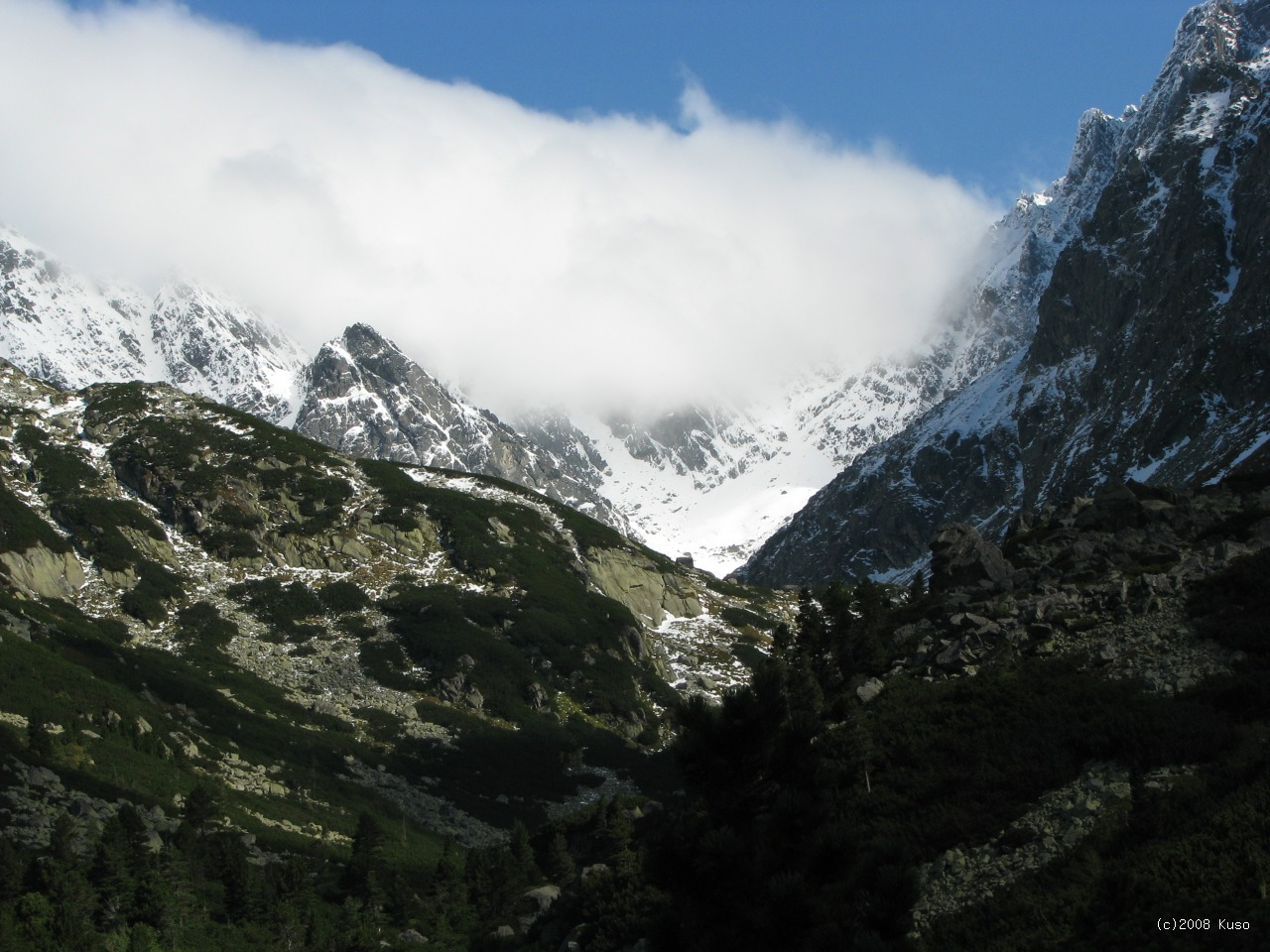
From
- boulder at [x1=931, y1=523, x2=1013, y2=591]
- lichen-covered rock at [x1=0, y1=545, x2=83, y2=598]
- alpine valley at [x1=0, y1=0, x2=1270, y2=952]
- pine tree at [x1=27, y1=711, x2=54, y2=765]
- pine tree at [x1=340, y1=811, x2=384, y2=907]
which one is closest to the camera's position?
alpine valley at [x1=0, y1=0, x2=1270, y2=952]

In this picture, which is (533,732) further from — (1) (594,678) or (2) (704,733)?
(2) (704,733)

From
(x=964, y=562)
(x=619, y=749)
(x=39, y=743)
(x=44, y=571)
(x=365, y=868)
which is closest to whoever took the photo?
(x=964, y=562)

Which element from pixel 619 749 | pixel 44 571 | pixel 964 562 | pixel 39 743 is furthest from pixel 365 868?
pixel 44 571

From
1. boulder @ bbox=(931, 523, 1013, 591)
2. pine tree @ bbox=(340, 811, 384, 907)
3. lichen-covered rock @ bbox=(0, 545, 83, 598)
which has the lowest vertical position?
Answer: pine tree @ bbox=(340, 811, 384, 907)

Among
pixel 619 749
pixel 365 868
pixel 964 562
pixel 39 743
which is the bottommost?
pixel 365 868

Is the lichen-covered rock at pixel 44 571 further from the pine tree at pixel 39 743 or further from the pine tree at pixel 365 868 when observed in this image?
the pine tree at pixel 365 868

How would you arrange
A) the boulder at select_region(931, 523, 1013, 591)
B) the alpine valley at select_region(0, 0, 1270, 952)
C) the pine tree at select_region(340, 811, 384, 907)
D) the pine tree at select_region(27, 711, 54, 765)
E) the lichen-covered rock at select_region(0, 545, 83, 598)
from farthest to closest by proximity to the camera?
the lichen-covered rock at select_region(0, 545, 83, 598), the pine tree at select_region(27, 711, 54, 765), the pine tree at select_region(340, 811, 384, 907), the boulder at select_region(931, 523, 1013, 591), the alpine valley at select_region(0, 0, 1270, 952)

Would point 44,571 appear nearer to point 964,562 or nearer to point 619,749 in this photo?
point 619,749

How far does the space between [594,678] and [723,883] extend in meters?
155

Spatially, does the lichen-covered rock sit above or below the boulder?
above

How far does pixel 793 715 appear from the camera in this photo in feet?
97.9

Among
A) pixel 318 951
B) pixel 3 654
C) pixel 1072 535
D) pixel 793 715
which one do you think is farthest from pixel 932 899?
pixel 3 654

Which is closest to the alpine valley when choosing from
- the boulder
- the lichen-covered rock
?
the boulder

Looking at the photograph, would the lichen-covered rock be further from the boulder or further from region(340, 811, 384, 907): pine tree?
the boulder
